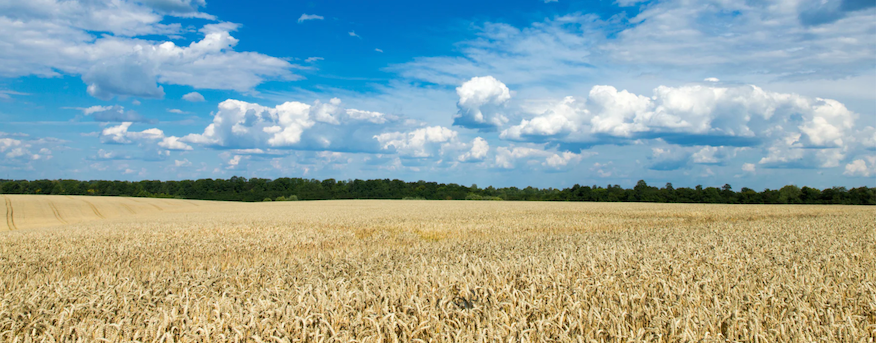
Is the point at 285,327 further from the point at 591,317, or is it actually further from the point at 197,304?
the point at 591,317

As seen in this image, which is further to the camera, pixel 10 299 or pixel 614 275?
pixel 614 275

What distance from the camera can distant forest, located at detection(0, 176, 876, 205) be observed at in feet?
222

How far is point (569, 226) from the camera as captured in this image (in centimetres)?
1631

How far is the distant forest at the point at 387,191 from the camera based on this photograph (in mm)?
67688

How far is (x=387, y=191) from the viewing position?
8425cm

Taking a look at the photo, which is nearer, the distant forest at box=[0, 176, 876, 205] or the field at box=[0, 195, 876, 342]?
the field at box=[0, 195, 876, 342]

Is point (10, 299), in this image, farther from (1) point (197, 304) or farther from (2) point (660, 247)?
(2) point (660, 247)

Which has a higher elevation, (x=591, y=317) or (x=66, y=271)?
(x=591, y=317)

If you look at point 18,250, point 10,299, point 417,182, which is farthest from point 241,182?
point 10,299

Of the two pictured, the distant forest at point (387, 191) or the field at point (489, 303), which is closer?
the field at point (489, 303)

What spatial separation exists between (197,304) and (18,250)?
29.9 ft

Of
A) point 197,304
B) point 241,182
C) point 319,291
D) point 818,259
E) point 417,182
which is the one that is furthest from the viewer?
point 417,182

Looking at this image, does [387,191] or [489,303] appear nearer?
[489,303]

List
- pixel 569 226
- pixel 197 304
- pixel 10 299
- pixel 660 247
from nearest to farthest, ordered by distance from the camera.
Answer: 1. pixel 197 304
2. pixel 10 299
3. pixel 660 247
4. pixel 569 226
